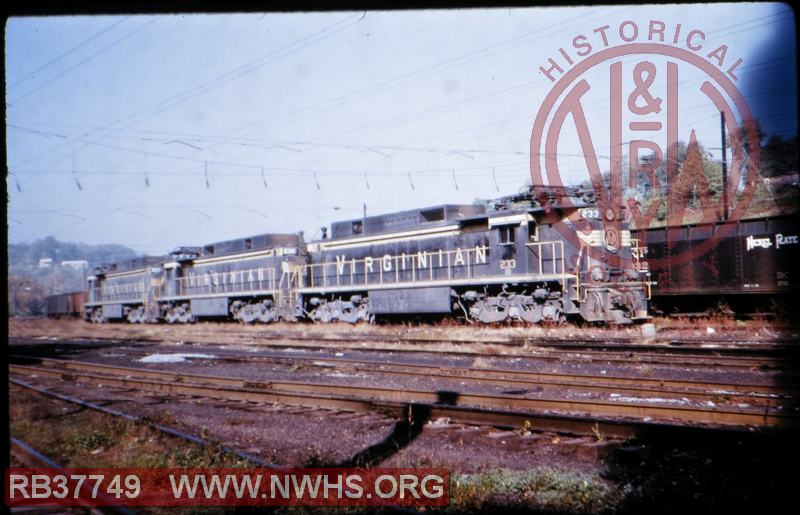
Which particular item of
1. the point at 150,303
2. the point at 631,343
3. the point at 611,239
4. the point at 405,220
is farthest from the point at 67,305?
the point at 631,343

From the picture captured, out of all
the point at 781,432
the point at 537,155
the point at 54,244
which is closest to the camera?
the point at 781,432

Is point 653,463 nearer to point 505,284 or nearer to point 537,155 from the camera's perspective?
point 537,155

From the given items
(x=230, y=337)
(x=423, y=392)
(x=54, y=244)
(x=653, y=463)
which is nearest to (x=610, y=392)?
(x=423, y=392)

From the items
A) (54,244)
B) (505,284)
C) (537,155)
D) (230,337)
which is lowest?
(230,337)

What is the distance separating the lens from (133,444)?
21.8ft

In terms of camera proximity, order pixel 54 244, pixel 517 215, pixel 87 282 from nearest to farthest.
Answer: pixel 517 215 < pixel 87 282 < pixel 54 244

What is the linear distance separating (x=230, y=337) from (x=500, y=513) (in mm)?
19612

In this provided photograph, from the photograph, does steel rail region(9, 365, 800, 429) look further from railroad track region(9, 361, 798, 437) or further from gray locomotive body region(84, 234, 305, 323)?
gray locomotive body region(84, 234, 305, 323)

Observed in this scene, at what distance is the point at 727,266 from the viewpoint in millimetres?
17609

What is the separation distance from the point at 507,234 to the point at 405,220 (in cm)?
530

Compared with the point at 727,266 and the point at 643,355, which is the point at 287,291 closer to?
the point at 727,266

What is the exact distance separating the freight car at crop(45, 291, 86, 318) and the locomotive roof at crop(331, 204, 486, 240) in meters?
30.4

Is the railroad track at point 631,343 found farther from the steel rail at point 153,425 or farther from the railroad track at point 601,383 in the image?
the steel rail at point 153,425

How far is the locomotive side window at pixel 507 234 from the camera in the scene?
59.7 feet
